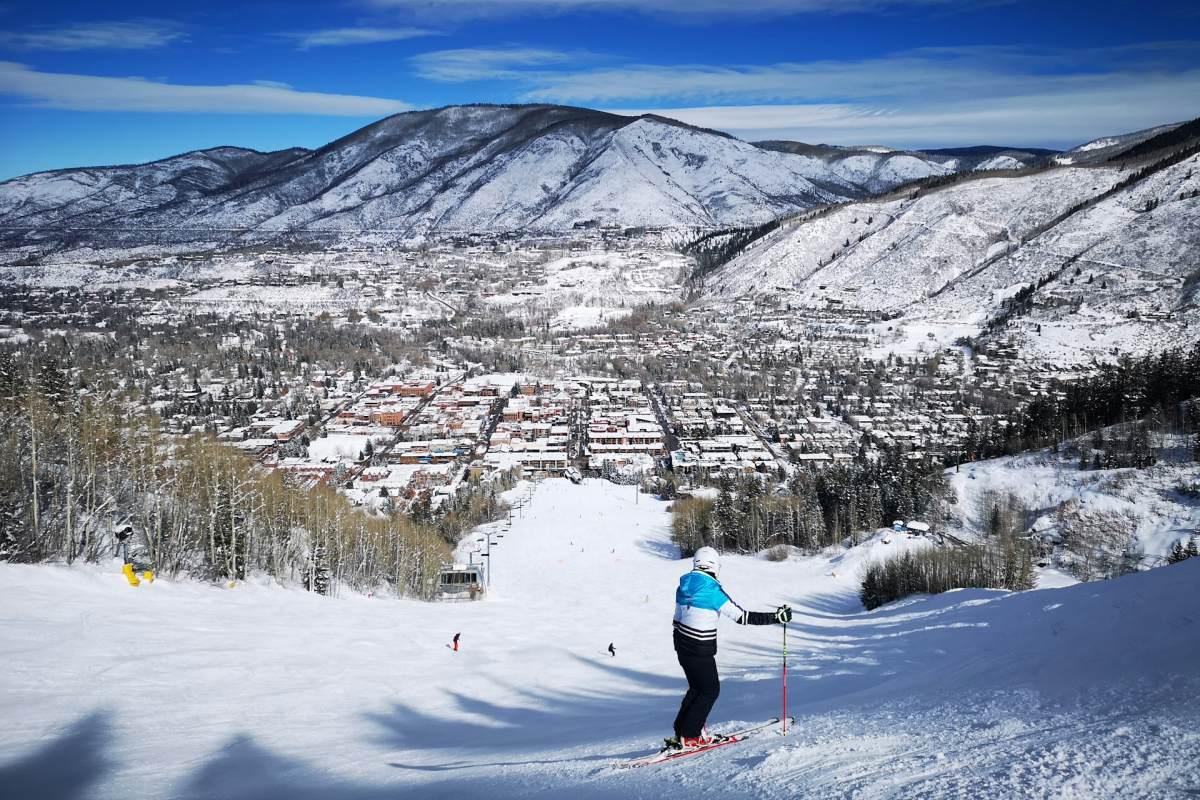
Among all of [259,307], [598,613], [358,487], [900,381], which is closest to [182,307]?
[259,307]

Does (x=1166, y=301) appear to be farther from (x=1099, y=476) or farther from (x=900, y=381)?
(x=1099, y=476)

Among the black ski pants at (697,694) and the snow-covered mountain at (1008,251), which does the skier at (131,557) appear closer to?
the black ski pants at (697,694)

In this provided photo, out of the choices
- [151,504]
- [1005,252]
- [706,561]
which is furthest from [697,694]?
[1005,252]

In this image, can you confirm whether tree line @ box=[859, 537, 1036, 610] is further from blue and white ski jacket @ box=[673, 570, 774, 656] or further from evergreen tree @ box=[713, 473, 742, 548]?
blue and white ski jacket @ box=[673, 570, 774, 656]

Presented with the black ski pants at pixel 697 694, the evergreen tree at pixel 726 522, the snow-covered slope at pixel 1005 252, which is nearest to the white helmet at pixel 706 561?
the black ski pants at pixel 697 694

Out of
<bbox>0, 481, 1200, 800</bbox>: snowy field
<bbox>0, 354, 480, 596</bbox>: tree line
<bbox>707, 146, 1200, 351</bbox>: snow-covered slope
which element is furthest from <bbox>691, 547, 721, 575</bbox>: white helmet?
<bbox>707, 146, 1200, 351</bbox>: snow-covered slope

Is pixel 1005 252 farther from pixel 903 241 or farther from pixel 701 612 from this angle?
pixel 701 612

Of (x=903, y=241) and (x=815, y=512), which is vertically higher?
(x=903, y=241)
